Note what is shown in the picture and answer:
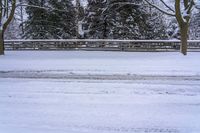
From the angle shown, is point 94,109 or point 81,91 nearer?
point 94,109

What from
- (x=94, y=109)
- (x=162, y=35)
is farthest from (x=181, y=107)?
(x=162, y=35)

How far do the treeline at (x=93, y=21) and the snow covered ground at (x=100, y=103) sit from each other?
84.0 ft

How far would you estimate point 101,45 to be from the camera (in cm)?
3653

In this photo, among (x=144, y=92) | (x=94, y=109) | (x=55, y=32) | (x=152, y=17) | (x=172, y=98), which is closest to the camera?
(x=94, y=109)

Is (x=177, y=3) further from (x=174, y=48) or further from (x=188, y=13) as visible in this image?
(x=174, y=48)

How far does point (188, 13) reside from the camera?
28.0 metres

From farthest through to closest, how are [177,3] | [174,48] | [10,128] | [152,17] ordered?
[152,17], [174,48], [177,3], [10,128]

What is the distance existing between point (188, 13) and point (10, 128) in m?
22.0

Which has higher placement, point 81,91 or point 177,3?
point 177,3

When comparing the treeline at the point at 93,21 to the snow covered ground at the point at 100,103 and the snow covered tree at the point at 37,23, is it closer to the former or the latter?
the snow covered tree at the point at 37,23

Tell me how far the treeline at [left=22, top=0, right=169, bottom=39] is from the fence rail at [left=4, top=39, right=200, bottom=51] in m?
5.60

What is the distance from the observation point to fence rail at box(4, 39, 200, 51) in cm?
3481

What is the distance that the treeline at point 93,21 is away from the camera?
4203cm

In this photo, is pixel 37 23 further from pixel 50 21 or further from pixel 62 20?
pixel 62 20
